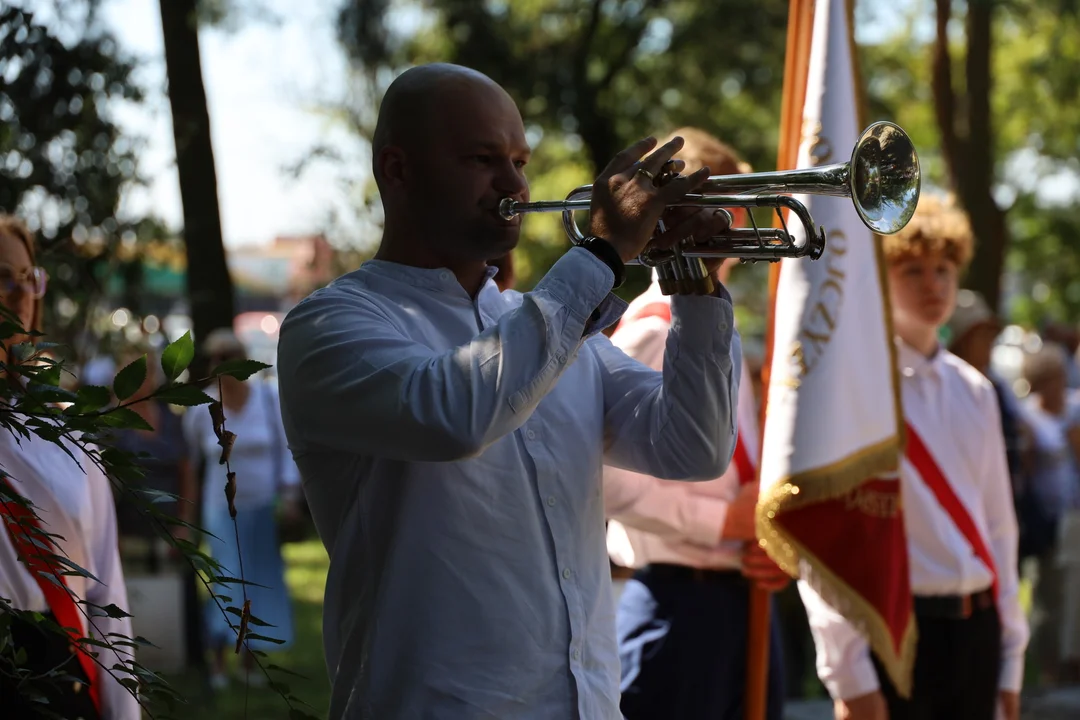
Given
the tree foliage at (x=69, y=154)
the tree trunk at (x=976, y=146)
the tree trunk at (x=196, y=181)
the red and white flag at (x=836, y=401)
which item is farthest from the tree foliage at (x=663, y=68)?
the red and white flag at (x=836, y=401)

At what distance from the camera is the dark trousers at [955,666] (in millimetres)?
4348

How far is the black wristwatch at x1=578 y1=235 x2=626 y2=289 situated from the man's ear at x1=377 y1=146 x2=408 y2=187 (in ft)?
1.53

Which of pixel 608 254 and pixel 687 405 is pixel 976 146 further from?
pixel 608 254

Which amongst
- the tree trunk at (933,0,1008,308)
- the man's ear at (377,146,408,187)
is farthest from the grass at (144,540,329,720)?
the tree trunk at (933,0,1008,308)

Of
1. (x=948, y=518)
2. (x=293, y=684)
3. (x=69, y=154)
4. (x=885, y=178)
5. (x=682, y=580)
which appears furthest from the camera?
(x=293, y=684)

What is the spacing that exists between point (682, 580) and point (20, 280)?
6.27 ft

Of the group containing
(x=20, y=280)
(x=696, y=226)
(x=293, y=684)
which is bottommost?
(x=293, y=684)

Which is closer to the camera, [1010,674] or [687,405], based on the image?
[687,405]

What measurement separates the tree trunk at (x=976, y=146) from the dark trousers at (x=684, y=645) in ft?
38.3

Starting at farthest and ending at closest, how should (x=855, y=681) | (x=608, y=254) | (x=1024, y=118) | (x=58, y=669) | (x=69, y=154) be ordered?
(x=1024, y=118) < (x=69, y=154) < (x=855, y=681) < (x=58, y=669) < (x=608, y=254)

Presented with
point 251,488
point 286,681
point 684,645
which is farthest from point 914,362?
point 251,488

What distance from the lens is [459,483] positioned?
2.45 meters

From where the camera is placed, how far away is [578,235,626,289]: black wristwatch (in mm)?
2393

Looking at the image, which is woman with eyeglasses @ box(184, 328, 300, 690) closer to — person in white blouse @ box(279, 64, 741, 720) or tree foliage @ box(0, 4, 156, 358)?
tree foliage @ box(0, 4, 156, 358)
